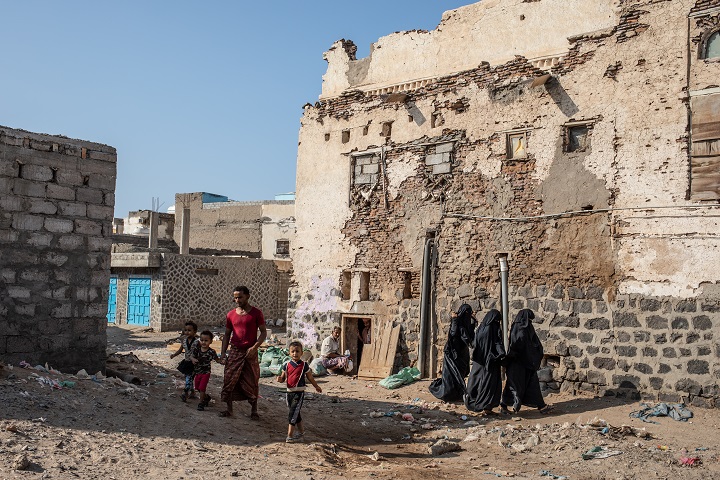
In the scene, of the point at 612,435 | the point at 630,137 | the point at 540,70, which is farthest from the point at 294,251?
the point at 612,435

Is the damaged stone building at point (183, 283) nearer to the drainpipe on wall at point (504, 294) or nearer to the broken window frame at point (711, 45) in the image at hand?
the drainpipe on wall at point (504, 294)

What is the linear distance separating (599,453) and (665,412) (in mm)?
2538

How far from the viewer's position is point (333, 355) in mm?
14250

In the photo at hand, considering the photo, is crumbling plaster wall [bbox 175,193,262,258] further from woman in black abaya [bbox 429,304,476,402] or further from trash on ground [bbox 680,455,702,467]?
trash on ground [bbox 680,455,702,467]

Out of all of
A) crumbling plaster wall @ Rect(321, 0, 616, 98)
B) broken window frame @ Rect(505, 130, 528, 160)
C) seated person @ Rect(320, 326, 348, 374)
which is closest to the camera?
broken window frame @ Rect(505, 130, 528, 160)

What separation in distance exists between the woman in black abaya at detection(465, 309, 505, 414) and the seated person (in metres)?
4.50

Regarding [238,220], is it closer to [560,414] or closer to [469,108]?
[469,108]

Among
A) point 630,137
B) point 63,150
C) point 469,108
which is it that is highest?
point 469,108

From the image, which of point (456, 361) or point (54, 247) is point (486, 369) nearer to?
point (456, 361)

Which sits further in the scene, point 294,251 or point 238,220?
point 238,220

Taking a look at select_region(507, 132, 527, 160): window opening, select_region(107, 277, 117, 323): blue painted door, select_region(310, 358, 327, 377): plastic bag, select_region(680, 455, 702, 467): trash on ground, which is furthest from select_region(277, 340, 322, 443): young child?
select_region(107, 277, 117, 323): blue painted door

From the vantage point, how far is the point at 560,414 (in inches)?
388

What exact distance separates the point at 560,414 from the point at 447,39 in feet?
25.7

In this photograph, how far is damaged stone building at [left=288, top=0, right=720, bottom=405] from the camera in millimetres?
10273
